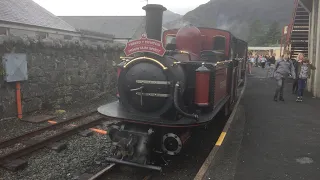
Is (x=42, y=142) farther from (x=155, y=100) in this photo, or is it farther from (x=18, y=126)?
(x=155, y=100)

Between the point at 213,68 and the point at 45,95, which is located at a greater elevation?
the point at 213,68

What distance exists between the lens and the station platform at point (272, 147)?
4.29m

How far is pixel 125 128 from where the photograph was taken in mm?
4992

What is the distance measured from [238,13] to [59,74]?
12028 cm

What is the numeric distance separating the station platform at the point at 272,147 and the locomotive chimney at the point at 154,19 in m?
2.47

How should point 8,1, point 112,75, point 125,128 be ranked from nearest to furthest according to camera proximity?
1. point 125,128
2. point 112,75
3. point 8,1

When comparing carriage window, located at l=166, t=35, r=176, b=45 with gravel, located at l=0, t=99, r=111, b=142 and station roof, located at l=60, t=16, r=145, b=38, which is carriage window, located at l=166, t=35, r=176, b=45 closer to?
gravel, located at l=0, t=99, r=111, b=142

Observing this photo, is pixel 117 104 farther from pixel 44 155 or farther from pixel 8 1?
pixel 8 1

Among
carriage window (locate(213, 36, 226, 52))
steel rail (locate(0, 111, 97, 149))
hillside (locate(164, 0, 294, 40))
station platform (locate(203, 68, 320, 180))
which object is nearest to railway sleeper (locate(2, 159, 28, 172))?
Answer: steel rail (locate(0, 111, 97, 149))

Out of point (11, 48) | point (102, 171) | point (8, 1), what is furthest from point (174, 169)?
point (8, 1)

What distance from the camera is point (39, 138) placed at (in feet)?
20.9

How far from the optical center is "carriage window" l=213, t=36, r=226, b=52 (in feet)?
24.1

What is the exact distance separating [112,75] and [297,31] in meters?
11.4

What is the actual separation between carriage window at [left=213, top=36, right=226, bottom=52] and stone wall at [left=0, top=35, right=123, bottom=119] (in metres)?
5.07
